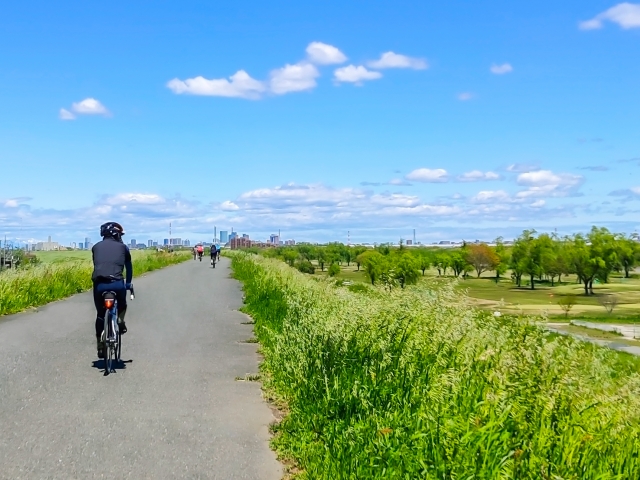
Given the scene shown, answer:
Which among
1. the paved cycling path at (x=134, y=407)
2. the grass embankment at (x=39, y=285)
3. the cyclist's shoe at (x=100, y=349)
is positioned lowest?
the paved cycling path at (x=134, y=407)

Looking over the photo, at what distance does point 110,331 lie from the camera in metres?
10.2

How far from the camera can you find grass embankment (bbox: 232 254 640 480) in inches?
187

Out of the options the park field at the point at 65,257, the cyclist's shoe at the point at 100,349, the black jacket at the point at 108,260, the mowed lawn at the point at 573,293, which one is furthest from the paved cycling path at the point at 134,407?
the mowed lawn at the point at 573,293

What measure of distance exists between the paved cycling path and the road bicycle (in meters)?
0.22

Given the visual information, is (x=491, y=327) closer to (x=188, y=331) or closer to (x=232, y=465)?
(x=232, y=465)

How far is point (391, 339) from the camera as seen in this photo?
26.2ft

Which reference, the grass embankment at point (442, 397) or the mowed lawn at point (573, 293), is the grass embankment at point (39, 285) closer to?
the grass embankment at point (442, 397)

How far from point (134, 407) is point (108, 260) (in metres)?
3.00

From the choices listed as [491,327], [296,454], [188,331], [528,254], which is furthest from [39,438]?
[528,254]

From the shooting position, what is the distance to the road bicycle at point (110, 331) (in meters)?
10.0

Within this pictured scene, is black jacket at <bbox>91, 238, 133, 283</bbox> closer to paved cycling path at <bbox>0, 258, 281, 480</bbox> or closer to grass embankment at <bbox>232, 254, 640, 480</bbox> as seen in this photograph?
paved cycling path at <bbox>0, 258, 281, 480</bbox>

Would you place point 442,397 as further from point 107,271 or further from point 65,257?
point 65,257

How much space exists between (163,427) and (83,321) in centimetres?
990

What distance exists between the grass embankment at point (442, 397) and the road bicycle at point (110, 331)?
2.22 meters
